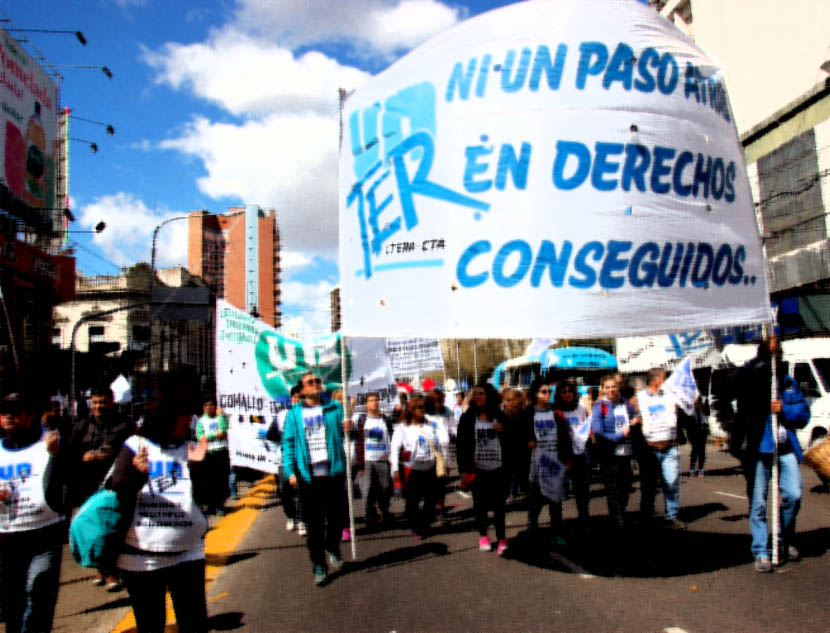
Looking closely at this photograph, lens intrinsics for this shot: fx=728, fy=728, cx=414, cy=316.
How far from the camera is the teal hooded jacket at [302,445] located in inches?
267

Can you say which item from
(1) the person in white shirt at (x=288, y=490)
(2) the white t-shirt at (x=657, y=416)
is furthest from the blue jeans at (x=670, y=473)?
(1) the person in white shirt at (x=288, y=490)

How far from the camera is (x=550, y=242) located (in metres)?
5.07

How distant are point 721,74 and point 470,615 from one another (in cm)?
462

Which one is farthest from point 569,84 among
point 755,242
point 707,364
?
point 707,364

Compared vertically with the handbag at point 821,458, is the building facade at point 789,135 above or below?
above

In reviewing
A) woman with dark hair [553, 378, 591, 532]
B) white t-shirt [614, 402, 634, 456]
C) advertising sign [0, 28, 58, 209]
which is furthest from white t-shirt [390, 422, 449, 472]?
advertising sign [0, 28, 58, 209]

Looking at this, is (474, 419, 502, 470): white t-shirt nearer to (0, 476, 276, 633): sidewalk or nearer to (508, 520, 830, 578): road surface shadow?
(508, 520, 830, 578): road surface shadow

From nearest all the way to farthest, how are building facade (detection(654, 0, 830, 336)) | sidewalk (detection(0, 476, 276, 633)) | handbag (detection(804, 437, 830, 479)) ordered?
sidewalk (detection(0, 476, 276, 633)), handbag (detection(804, 437, 830, 479)), building facade (detection(654, 0, 830, 336))

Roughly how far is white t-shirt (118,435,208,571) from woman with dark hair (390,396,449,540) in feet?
16.0

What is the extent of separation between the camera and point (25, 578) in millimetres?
4426

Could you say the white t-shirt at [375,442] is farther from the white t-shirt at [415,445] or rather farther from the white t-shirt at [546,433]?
the white t-shirt at [546,433]

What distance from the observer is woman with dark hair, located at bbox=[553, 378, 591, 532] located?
7984 mm

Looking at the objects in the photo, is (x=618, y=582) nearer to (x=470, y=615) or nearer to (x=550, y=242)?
(x=470, y=615)

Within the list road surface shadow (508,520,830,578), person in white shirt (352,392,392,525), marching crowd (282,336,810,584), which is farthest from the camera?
person in white shirt (352,392,392,525)
